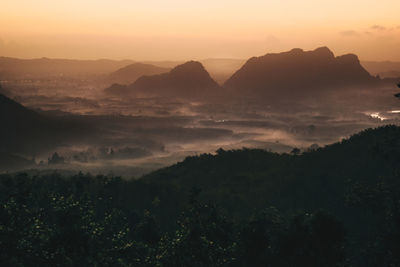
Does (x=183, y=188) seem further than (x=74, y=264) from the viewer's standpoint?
Yes

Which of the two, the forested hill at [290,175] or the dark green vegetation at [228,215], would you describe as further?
the forested hill at [290,175]

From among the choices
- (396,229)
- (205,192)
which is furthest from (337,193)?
(396,229)

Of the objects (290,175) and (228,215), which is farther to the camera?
(290,175)

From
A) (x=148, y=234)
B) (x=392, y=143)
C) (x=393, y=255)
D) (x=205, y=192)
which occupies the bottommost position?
(x=205, y=192)

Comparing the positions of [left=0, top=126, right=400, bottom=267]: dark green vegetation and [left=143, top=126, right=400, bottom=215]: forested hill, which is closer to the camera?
[left=0, top=126, right=400, bottom=267]: dark green vegetation

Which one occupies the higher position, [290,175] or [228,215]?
[290,175]

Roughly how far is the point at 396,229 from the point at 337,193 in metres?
82.5

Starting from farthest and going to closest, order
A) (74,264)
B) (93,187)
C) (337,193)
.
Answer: (93,187) < (337,193) < (74,264)

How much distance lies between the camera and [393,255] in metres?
50.9

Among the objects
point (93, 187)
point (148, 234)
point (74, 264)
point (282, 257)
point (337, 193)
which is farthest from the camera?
point (93, 187)

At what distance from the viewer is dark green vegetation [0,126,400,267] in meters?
43.9

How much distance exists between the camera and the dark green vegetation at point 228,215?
43.9 meters

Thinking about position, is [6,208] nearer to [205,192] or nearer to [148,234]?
[148,234]

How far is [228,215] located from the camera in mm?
127812
